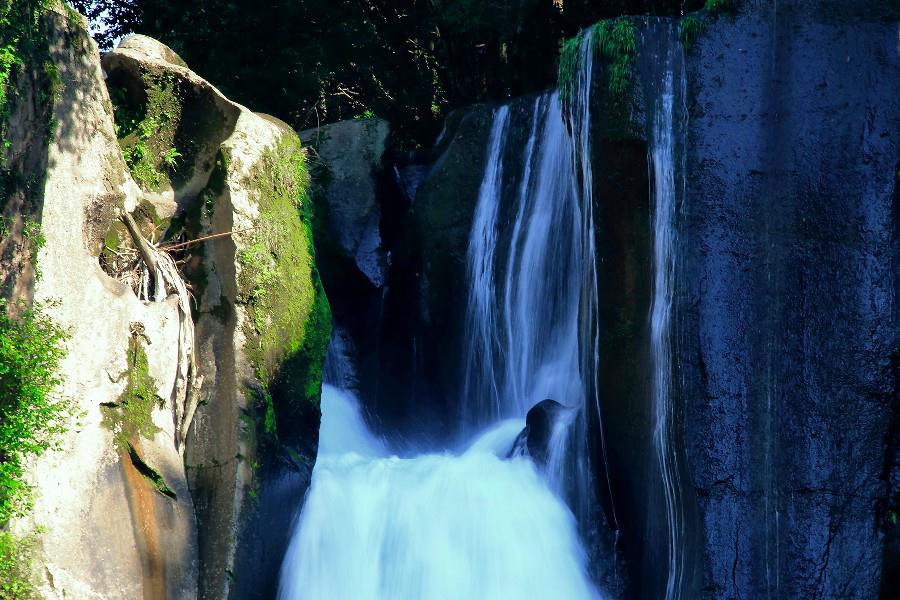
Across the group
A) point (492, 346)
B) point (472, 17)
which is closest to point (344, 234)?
point (492, 346)

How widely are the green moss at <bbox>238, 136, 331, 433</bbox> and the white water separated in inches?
37.2

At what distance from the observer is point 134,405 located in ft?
26.4

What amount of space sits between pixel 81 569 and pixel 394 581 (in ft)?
8.20

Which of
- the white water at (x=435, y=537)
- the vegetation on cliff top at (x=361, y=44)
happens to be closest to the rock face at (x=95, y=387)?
the white water at (x=435, y=537)

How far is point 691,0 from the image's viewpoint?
1276cm

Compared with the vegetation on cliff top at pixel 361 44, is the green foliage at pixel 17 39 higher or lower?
lower

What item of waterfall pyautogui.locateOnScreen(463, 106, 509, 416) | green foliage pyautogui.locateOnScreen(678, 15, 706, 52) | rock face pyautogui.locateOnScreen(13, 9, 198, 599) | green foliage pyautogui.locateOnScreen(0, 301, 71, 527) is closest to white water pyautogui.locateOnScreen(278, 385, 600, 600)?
rock face pyautogui.locateOnScreen(13, 9, 198, 599)

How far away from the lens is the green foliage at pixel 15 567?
6.74 metres

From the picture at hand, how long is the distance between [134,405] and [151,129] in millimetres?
2577

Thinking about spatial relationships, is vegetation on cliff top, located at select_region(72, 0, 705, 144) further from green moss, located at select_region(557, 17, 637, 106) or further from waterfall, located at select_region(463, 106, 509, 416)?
green moss, located at select_region(557, 17, 637, 106)

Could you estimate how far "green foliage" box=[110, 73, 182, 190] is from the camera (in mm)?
9133

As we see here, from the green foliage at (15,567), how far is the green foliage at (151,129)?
11.0 ft

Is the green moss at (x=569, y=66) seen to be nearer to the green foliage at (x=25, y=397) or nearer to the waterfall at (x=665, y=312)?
the waterfall at (x=665, y=312)

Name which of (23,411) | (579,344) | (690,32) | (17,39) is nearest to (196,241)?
(17,39)
